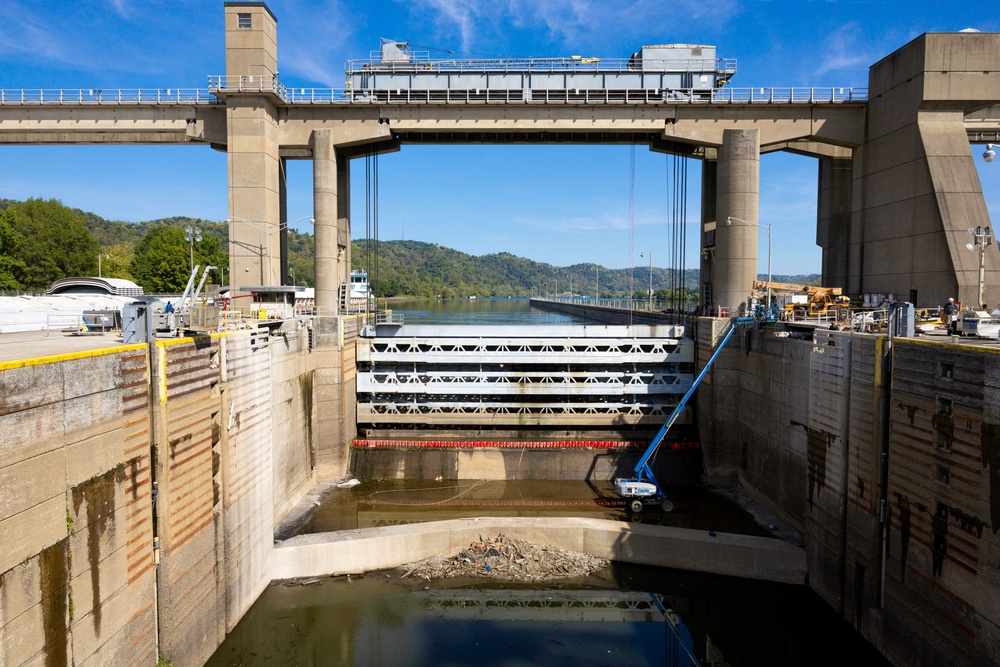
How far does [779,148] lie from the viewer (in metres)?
32.4

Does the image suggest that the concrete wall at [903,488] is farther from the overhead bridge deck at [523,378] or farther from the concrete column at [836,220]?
the concrete column at [836,220]

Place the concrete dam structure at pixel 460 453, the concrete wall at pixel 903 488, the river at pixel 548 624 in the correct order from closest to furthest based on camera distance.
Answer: the concrete dam structure at pixel 460 453, the concrete wall at pixel 903 488, the river at pixel 548 624

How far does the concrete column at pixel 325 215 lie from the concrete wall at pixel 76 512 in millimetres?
17822

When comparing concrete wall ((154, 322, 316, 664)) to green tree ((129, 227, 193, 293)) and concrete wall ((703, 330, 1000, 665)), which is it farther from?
green tree ((129, 227, 193, 293))

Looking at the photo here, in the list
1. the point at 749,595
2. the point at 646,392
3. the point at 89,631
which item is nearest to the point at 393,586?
the point at 89,631

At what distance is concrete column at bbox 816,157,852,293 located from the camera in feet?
106

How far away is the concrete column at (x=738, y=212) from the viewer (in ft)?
99.2

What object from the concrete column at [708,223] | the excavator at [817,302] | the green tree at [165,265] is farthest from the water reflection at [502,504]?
the green tree at [165,265]

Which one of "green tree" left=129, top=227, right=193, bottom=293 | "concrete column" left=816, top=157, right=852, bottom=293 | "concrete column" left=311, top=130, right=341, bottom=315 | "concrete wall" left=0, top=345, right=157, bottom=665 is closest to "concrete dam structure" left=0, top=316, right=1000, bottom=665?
"concrete wall" left=0, top=345, right=157, bottom=665

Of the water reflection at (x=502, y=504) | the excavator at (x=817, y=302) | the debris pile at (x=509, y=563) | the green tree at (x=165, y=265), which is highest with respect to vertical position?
the green tree at (x=165, y=265)

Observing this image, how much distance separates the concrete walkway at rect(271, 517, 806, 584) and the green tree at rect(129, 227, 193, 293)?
159ft

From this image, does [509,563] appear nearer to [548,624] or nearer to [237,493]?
[548,624]

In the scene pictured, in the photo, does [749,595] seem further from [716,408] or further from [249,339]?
[249,339]

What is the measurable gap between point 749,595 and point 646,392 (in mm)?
12917
